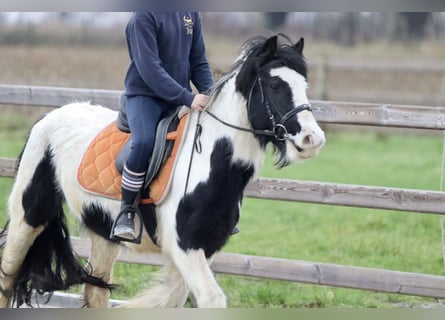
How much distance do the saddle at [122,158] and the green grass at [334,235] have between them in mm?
1293

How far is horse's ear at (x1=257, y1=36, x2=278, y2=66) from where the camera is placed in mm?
4152

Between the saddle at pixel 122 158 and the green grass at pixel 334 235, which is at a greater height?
the saddle at pixel 122 158

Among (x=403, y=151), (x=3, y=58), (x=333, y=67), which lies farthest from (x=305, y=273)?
(x=333, y=67)

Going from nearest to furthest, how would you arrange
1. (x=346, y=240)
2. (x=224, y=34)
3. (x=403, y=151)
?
(x=346, y=240) → (x=403, y=151) → (x=224, y=34)

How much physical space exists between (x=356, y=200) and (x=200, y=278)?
69.5 inches

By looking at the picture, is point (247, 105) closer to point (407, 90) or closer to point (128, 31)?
point (128, 31)

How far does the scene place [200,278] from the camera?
425cm

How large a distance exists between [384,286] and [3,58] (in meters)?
9.69

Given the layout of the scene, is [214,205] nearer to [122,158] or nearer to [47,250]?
[122,158]

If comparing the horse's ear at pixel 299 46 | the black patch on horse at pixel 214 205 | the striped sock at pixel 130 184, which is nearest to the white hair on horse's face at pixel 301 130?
the horse's ear at pixel 299 46

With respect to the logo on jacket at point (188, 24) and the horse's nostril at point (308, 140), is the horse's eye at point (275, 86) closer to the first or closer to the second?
the horse's nostril at point (308, 140)

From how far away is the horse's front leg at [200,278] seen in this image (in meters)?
4.20

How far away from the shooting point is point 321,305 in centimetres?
591

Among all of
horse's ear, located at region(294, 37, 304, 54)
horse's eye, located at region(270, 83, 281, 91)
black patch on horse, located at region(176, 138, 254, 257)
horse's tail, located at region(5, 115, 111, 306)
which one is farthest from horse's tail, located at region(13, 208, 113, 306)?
horse's ear, located at region(294, 37, 304, 54)
